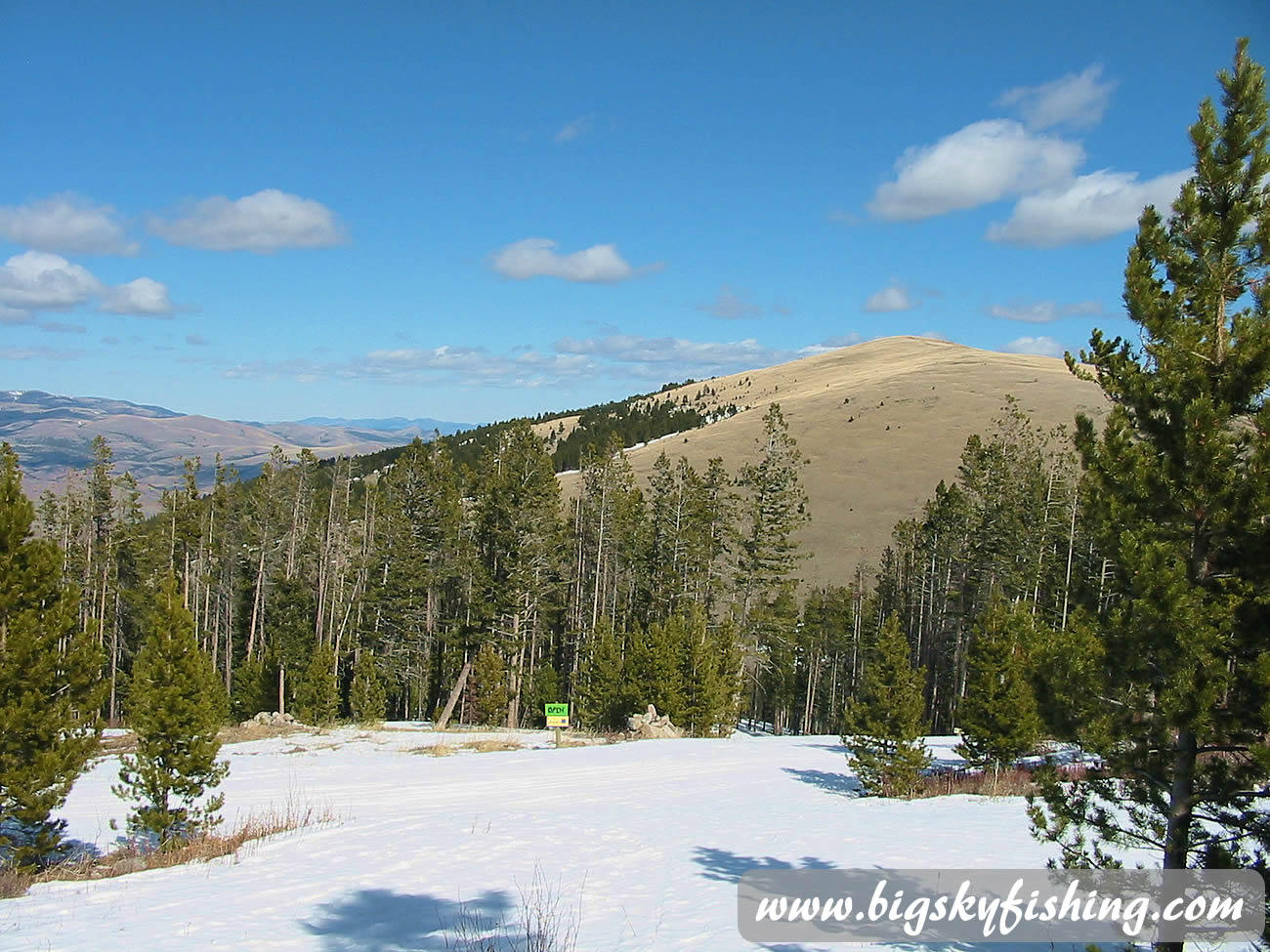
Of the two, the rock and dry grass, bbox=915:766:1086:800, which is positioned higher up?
dry grass, bbox=915:766:1086:800

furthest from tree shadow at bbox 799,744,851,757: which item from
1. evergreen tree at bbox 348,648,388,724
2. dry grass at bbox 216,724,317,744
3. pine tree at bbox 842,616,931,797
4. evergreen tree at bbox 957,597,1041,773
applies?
evergreen tree at bbox 348,648,388,724

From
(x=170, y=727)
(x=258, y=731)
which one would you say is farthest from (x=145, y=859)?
(x=258, y=731)

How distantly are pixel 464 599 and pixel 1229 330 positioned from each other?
48.3 meters

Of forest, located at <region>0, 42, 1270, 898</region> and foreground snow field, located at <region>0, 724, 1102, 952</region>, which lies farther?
foreground snow field, located at <region>0, 724, 1102, 952</region>

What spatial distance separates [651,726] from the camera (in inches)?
1233

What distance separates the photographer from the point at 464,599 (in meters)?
51.6

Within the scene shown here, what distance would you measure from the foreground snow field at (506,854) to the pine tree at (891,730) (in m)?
0.82

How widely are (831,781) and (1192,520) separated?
51.7ft

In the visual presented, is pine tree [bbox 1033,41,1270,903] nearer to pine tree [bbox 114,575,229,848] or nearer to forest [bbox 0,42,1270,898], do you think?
forest [bbox 0,42,1270,898]

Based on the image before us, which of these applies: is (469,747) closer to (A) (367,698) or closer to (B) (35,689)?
(A) (367,698)

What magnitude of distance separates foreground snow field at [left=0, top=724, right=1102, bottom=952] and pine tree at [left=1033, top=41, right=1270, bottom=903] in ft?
9.41

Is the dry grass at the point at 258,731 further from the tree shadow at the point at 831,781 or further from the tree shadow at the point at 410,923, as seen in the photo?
the tree shadow at the point at 410,923

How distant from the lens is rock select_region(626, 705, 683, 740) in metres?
31.0

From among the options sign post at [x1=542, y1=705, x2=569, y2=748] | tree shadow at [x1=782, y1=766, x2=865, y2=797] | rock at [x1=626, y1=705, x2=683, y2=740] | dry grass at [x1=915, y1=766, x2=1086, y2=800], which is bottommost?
rock at [x1=626, y1=705, x2=683, y2=740]
